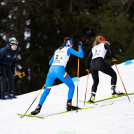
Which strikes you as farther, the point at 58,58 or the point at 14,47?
Answer: the point at 14,47

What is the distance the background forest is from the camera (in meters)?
17.5

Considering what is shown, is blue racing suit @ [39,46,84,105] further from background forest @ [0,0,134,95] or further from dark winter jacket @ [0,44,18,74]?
background forest @ [0,0,134,95]

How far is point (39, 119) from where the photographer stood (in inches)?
198

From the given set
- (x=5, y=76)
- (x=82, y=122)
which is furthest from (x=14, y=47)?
(x=82, y=122)

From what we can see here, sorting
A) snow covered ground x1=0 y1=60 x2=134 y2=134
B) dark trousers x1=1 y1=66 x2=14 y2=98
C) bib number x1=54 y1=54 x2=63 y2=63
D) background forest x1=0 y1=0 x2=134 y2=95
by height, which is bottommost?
snow covered ground x1=0 y1=60 x2=134 y2=134

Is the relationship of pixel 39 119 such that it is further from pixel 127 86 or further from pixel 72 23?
pixel 72 23

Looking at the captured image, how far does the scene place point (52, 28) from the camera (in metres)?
18.2

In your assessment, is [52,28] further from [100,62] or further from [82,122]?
[82,122]

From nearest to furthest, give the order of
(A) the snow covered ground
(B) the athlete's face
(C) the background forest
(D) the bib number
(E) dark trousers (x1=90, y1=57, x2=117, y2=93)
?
(A) the snow covered ground → (D) the bib number → (E) dark trousers (x1=90, y1=57, x2=117, y2=93) → (B) the athlete's face → (C) the background forest

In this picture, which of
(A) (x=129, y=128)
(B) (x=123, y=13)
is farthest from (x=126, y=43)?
(A) (x=129, y=128)

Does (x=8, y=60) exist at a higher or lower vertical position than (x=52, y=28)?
lower

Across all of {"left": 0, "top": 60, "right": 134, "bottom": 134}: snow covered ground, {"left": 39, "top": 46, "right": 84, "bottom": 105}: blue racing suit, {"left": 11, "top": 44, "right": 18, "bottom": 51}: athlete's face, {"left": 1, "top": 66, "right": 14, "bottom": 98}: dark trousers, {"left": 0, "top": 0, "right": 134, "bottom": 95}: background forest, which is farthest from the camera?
{"left": 0, "top": 0, "right": 134, "bottom": 95}: background forest

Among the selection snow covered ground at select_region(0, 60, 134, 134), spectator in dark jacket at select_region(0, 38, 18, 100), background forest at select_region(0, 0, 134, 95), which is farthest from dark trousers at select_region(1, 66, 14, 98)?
background forest at select_region(0, 0, 134, 95)

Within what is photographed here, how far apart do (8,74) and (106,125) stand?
4.81 metres
